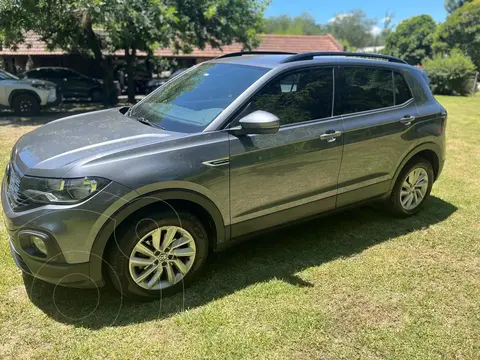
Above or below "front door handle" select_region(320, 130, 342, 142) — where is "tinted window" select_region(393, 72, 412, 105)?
above

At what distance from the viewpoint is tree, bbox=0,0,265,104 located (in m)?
11.7

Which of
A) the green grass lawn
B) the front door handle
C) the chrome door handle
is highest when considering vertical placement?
the chrome door handle

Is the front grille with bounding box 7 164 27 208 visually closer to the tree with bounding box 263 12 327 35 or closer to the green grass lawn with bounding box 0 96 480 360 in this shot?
the green grass lawn with bounding box 0 96 480 360

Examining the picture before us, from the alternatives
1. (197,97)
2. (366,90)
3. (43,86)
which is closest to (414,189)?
(366,90)

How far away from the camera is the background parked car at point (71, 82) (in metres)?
17.0

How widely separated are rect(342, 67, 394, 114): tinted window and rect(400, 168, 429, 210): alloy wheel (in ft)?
2.99

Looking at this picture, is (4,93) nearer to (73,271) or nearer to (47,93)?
(47,93)

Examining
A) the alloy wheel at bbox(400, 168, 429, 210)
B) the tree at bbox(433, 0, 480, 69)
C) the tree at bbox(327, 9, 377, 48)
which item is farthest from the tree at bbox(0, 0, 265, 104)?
the tree at bbox(327, 9, 377, 48)

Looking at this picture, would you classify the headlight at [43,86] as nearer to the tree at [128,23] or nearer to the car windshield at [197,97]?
the tree at [128,23]

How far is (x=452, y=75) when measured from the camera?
23.5 meters

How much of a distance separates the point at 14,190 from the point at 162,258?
45.0 inches

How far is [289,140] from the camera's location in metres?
3.42

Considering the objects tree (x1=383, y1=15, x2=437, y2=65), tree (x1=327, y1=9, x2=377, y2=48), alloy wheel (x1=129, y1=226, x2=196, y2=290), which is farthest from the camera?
tree (x1=327, y1=9, x2=377, y2=48)

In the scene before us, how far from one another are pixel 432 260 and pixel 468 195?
7.62 ft
